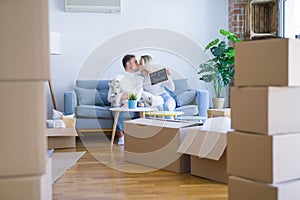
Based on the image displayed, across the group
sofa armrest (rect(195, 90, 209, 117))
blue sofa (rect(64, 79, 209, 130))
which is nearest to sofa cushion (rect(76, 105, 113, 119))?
blue sofa (rect(64, 79, 209, 130))

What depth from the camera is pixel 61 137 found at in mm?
4336

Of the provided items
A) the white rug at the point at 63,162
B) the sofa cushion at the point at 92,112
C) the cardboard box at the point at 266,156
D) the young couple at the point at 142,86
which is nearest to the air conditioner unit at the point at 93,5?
the young couple at the point at 142,86

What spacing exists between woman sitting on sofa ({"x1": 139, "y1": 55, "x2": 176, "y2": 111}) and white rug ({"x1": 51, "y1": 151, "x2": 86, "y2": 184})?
123 centimetres

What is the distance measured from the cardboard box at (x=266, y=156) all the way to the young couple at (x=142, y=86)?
2.84m

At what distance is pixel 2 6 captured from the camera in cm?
122

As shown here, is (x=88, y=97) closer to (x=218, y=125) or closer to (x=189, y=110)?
(x=189, y=110)

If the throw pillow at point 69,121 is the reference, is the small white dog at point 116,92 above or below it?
above

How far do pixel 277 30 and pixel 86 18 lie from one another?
3.80 m

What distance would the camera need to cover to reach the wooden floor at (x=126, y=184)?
8.20 ft

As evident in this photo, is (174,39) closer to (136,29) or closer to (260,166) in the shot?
(136,29)

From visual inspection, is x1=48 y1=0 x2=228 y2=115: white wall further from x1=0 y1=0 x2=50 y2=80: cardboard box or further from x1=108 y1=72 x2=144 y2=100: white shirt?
x1=0 y1=0 x2=50 y2=80: cardboard box

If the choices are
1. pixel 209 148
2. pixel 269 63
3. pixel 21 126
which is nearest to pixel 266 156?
pixel 269 63

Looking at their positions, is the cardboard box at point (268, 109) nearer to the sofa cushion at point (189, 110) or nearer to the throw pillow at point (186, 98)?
the sofa cushion at point (189, 110)

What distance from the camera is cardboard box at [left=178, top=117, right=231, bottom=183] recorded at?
2.81 meters
